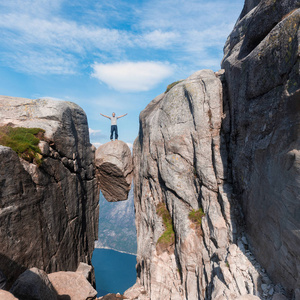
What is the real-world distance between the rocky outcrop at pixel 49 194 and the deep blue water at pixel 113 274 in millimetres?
137344

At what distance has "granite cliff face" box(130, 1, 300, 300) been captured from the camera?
9.54m

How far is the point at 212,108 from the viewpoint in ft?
60.7

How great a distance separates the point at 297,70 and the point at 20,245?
17.7 meters

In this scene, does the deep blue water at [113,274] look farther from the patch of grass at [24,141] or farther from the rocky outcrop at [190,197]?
the patch of grass at [24,141]

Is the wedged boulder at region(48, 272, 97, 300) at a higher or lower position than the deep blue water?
higher

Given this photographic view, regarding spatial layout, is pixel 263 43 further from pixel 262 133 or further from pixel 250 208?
pixel 250 208

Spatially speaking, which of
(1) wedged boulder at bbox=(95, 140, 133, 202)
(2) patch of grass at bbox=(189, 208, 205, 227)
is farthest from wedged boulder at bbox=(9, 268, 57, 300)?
(1) wedged boulder at bbox=(95, 140, 133, 202)

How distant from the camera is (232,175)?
→ 16453 mm

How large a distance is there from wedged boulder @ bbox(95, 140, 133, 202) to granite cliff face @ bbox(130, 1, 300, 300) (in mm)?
4727


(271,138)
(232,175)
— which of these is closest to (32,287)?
(271,138)

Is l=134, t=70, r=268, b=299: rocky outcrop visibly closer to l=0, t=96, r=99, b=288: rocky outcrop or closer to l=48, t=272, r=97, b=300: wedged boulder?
l=0, t=96, r=99, b=288: rocky outcrop

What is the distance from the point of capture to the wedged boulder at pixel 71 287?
12230 millimetres

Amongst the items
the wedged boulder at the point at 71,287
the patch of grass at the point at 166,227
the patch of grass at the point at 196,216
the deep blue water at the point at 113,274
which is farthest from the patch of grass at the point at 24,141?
the deep blue water at the point at 113,274

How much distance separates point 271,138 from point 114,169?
20.7 metres
